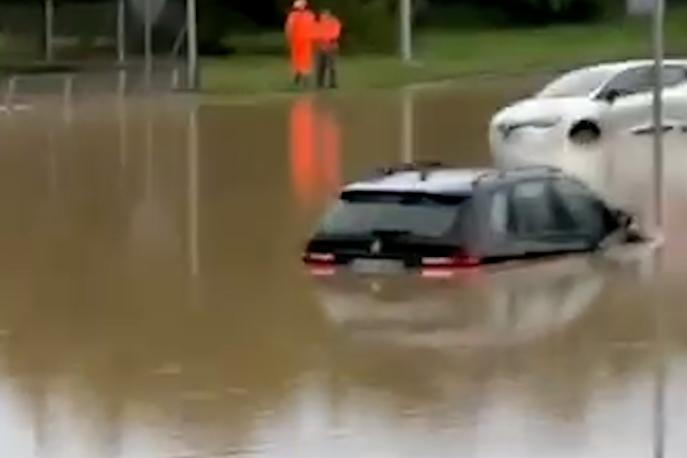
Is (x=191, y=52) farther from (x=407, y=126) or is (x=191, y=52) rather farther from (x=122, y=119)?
(x=407, y=126)

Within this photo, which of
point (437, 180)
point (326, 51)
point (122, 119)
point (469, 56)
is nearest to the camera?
point (437, 180)

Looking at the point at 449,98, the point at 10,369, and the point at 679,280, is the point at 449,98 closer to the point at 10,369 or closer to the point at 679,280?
the point at 679,280

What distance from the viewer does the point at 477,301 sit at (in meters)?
20.0

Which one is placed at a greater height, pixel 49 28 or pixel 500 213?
pixel 49 28

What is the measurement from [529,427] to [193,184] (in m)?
16.1

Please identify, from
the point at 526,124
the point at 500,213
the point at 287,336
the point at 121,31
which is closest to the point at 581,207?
the point at 500,213

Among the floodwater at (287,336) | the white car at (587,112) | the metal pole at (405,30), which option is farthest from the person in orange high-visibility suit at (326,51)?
the floodwater at (287,336)

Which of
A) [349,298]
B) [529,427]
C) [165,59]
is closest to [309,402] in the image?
[529,427]

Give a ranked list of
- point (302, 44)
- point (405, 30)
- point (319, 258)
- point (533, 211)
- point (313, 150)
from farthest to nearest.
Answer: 1. point (405, 30)
2. point (302, 44)
3. point (313, 150)
4. point (533, 211)
5. point (319, 258)

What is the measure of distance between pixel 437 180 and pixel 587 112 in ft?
41.0

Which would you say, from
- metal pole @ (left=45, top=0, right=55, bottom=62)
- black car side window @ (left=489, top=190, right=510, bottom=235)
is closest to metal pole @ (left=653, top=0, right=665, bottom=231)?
black car side window @ (left=489, top=190, right=510, bottom=235)

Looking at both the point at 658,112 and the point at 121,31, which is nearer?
the point at 658,112

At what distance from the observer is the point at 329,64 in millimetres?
50375

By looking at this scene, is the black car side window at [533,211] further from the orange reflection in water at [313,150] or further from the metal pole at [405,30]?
the metal pole at [405,30]
